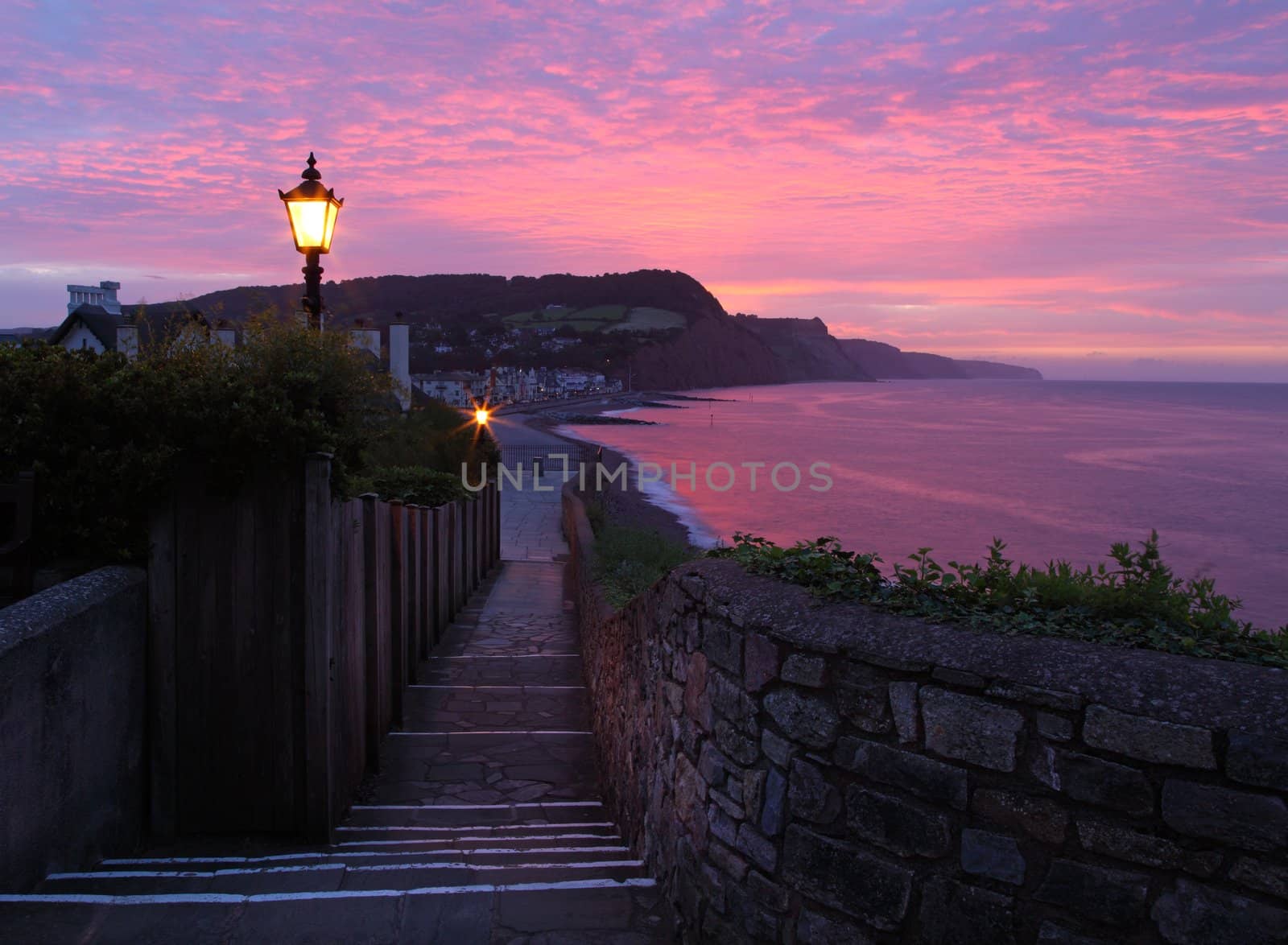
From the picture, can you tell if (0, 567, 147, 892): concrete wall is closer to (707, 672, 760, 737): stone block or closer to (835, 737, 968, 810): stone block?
(707, 672, 760, 737): stone block

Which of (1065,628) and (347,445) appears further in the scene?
(347,445)

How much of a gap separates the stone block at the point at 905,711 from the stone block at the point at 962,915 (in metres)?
0.37

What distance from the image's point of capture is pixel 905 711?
105 inches

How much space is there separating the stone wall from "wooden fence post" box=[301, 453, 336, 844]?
1866mm

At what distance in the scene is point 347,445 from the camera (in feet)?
16.3

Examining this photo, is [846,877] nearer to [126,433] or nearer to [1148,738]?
[1148,738]

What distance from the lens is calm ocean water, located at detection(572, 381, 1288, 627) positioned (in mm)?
33812

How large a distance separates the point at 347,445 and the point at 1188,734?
395 cm

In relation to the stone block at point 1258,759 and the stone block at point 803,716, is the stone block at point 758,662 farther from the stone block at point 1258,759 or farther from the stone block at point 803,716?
the stone block at point 1258,759

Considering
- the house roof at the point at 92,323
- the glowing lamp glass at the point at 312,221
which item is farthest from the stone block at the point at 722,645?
the house roof at the point at 92,323

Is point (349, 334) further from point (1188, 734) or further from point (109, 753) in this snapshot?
point (1188, 734)

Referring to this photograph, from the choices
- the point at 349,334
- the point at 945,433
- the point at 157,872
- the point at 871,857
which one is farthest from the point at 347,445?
the point at 945,433

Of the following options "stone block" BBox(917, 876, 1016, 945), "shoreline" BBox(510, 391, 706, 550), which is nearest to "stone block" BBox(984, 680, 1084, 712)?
"stone block" BBox(917, 876, 1016, 945)

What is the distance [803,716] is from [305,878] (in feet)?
7.43
